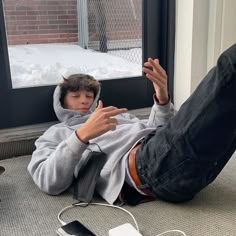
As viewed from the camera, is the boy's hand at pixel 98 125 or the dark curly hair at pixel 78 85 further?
the dark curly hair at pixel 78 85

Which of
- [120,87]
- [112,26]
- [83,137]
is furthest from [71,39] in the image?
[83,137]

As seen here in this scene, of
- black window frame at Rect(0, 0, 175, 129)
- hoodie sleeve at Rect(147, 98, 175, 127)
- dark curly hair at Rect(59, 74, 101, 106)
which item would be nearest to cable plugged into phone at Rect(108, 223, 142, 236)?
hoodie sleeve at Rect(147, 98, 175, 127)

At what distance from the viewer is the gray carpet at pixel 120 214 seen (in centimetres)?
101

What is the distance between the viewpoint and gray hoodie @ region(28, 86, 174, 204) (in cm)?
112

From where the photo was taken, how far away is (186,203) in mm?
1137

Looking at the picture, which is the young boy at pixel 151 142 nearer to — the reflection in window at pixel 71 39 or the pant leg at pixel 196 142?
the pant leg at pixel 196 142

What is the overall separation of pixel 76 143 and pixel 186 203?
0.38 metres

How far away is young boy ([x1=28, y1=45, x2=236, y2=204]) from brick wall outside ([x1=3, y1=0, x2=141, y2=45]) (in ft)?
0.91

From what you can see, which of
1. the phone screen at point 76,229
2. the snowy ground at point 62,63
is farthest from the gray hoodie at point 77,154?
the snowy ground at point 62,63

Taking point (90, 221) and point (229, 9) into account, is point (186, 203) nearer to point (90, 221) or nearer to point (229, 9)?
point (90, 221)

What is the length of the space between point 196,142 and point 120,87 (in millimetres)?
824

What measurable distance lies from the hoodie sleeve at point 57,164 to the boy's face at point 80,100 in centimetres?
22

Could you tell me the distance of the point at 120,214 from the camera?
3.56 ft

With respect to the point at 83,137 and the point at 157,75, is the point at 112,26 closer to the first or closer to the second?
the point at 157,75
